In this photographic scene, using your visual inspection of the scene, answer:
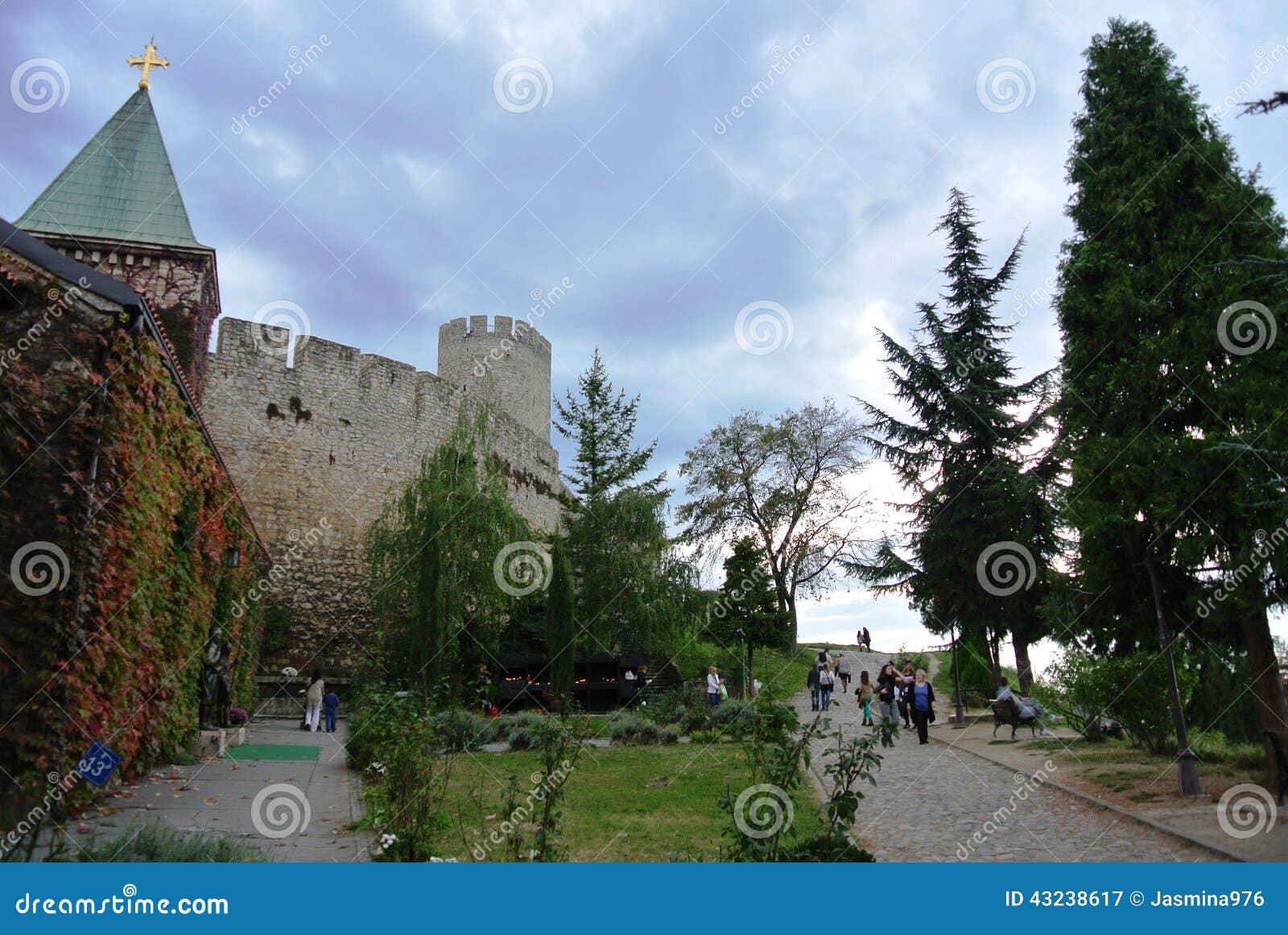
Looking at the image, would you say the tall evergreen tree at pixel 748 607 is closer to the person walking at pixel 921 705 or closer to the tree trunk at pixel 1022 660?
the tree trunk at pixel 1022 660

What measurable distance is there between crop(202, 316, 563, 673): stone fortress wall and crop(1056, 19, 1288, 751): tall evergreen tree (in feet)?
53.0

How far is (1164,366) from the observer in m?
9.84

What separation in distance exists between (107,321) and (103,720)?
3186mm

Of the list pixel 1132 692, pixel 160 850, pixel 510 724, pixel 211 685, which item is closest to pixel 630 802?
pixel 160 850

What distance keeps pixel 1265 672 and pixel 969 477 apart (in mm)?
10910

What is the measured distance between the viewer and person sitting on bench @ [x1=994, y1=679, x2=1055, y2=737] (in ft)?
46.5

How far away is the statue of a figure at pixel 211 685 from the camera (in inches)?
465

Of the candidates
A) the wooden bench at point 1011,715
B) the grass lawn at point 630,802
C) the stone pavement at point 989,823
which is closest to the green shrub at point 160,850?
the grass lawn at point 630,802

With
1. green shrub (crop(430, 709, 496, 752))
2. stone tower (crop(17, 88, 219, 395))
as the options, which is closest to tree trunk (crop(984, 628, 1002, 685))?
green shrub (crop(430, 709, 496, 752))

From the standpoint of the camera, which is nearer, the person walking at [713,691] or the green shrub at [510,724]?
the green shrub at [510,724]

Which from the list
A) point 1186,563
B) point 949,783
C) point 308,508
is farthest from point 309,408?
point 1186,563

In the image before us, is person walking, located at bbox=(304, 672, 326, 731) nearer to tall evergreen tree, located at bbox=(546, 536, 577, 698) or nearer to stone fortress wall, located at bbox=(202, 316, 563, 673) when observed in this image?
tall evergreen tree, located at bbox=(546, 536, 577, 698)

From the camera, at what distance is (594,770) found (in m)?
10.8

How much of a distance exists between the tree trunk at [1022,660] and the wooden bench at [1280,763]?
34.1 ft
